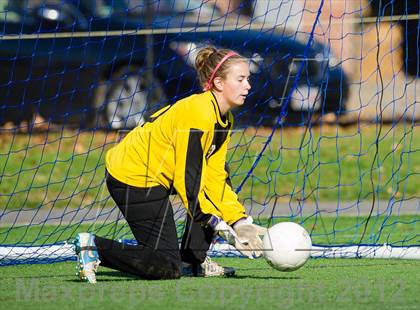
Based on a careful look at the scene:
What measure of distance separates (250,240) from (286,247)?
237mm

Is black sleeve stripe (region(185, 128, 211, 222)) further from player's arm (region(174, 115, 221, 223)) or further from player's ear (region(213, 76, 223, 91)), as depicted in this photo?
player's ear (region(213, 76, 223, 91))

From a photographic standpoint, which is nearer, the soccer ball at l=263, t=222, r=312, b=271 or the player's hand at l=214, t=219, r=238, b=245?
the soccer ball at l=263, t=222, r=312, b=271

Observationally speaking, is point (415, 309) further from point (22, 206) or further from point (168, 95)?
point (168, 95)

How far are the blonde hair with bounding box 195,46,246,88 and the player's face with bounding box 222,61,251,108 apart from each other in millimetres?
31

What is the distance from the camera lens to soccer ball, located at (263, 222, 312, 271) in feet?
19.0

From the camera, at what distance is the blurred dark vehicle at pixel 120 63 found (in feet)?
35.4

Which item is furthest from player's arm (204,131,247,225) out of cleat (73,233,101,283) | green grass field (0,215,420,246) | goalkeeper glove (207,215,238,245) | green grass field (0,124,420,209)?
green grass field (0,124,420,209)

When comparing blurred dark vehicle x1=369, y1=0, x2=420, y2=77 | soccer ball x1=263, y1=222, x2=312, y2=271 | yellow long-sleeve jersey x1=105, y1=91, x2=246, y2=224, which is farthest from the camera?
blurred dark vehicle x1=369, y1=0, x2=420, y2=77

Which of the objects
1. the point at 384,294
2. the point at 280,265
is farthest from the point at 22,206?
the point at 384,294

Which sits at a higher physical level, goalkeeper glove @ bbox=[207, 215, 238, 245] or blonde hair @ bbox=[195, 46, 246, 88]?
blonde hair @ bbox=[195, 46, 246, 88]

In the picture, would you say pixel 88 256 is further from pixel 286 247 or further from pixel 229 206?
pixel 286 247

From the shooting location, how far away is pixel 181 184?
5.91 meters

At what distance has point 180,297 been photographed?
5.41m

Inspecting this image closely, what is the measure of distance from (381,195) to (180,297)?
5.70 meters
